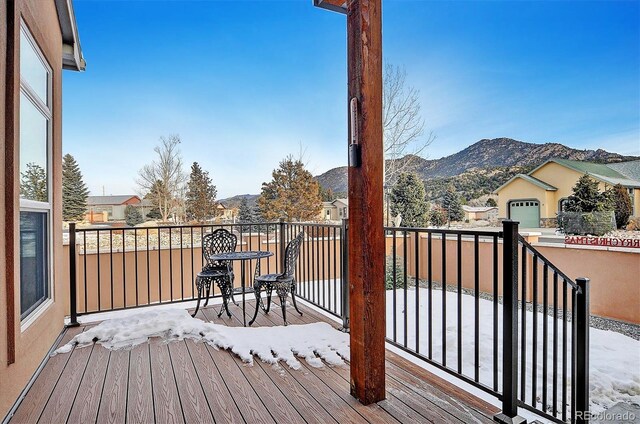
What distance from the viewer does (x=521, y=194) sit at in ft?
35.9

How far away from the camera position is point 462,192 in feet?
39.7

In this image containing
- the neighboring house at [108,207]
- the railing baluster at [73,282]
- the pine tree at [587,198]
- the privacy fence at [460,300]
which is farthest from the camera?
the neighboring house at [108,207]

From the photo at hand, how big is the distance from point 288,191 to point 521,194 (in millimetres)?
8452

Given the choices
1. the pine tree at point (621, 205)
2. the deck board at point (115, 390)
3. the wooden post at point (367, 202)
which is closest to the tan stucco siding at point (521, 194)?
the pine tree at point (621, 205)

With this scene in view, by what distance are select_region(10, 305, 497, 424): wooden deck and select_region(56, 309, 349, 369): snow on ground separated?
13 cm

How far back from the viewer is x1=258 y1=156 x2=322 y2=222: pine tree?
542 inches

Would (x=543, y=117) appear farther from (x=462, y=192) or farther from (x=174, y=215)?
(x=174, y=215)

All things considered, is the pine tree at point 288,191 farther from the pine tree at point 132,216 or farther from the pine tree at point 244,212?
the pine tree at point 132,216

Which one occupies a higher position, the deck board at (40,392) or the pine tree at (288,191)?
the pine tree at (288,191)

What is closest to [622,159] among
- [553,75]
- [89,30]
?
[553,75]

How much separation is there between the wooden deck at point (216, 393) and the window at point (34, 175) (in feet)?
1.93

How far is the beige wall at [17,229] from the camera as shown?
5.55 ft

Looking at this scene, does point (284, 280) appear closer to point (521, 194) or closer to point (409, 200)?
point (409, 200)

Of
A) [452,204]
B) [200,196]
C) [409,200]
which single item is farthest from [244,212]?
[452,204]
